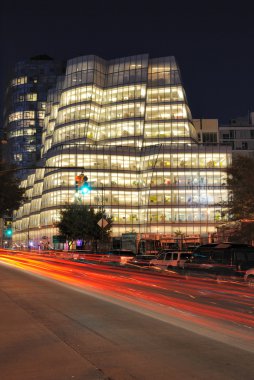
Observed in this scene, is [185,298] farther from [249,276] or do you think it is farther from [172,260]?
[172,260]

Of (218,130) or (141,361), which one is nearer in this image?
(141,361)

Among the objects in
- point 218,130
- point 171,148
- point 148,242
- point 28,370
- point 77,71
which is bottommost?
point 28,370

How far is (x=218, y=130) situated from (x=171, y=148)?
3882cm

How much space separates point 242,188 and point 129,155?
6793cm

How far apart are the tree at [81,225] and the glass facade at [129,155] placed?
1472cm

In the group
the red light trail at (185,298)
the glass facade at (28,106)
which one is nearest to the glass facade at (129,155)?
the glass facade at (28,106)

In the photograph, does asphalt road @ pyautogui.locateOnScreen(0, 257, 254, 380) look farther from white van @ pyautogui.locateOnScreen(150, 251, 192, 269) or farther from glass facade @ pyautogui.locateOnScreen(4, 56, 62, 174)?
glass facade @ pyautogui.locateOnScreen(4, 56, 62, 174)

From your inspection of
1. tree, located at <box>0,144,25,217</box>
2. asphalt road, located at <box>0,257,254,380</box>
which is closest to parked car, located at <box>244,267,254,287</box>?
asphalt road, located at <box>0,257,254,380</box>

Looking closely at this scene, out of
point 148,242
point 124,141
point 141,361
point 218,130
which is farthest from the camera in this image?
point 218,130

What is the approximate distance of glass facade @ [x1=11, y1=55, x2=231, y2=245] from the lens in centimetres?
9819

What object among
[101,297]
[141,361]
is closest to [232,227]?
[101,297]

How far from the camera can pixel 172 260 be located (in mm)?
31453

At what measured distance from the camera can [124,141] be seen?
112438mm

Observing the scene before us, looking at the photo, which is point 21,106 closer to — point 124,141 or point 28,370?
point 124,141
